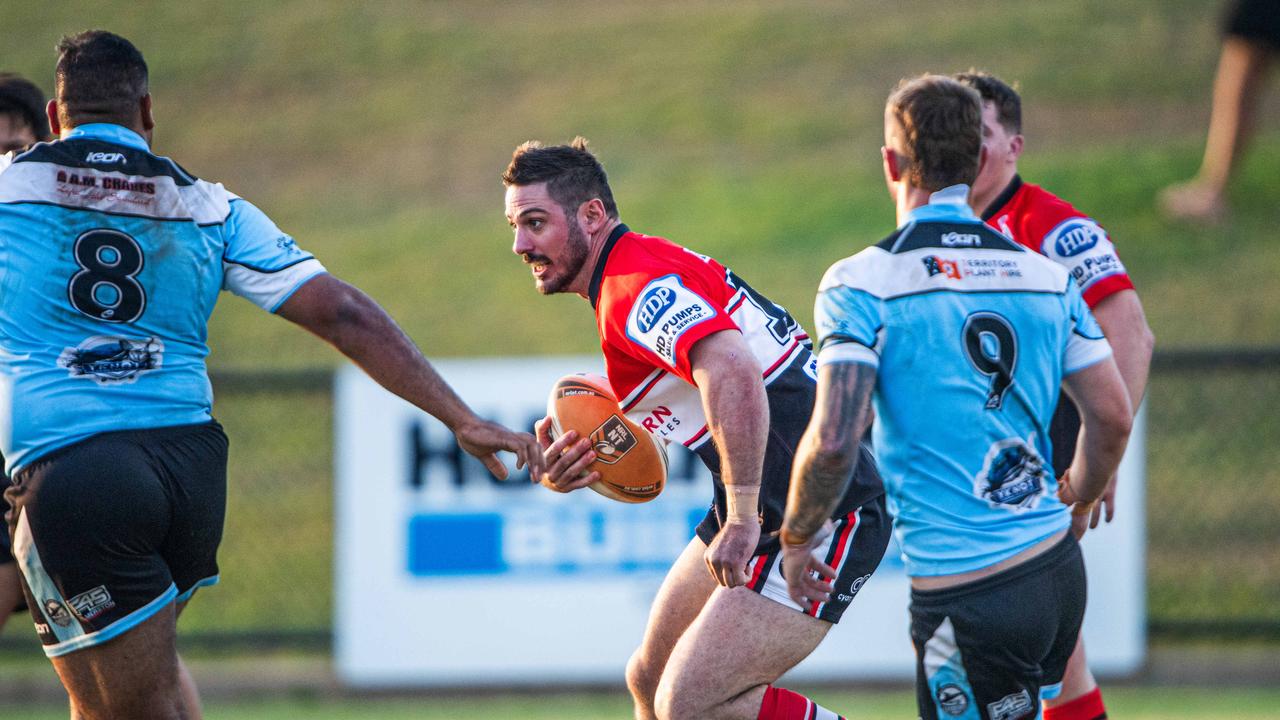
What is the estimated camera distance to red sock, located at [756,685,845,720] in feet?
14.6

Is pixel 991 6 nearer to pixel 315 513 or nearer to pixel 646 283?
pixel 315 513

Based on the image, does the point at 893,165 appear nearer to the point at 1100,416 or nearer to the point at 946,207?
the point at 946,207

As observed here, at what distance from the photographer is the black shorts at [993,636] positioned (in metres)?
3.94

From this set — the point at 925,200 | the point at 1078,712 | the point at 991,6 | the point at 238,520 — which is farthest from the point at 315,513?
the point at 991,6

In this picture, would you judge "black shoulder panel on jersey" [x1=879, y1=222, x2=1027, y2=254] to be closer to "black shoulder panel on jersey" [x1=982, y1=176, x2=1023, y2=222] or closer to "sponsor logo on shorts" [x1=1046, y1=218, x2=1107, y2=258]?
"sponsor logo on shorts" [x1=1046, y1=218, x2=1107, y2=258]

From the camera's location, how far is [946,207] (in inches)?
158

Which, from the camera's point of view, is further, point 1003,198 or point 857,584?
point 1003,198

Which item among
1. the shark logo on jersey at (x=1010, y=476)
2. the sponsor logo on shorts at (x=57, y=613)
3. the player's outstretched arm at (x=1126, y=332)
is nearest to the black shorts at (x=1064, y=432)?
the player's outstretched arm at (x=1126, y=332)

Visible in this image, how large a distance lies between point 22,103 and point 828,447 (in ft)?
11.3

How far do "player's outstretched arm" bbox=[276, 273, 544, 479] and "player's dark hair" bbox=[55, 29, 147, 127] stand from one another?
77 centimetres

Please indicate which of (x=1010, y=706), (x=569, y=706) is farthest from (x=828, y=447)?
(x=569, y=706)

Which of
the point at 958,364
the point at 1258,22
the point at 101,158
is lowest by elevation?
the point at 958,364

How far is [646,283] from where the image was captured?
428 cm

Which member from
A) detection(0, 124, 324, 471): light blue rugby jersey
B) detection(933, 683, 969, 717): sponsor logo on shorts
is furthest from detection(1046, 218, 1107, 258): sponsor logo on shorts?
detection(0, 124, 324, 471): light blue rugby jersey
